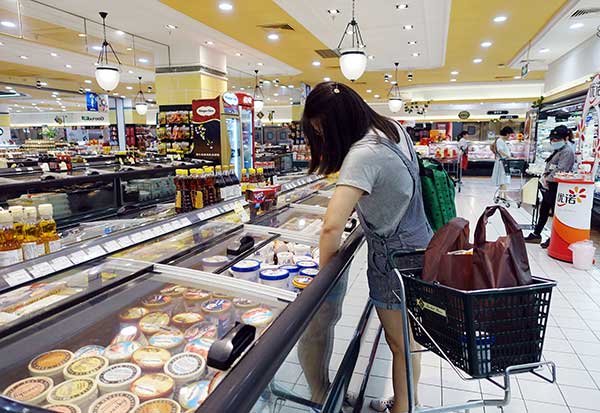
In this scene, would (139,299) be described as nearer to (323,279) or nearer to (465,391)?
(323,279)

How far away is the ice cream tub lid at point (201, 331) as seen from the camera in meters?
1.46

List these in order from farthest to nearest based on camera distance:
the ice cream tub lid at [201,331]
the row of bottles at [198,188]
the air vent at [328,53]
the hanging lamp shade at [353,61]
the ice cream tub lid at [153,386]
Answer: the air vent at [328,53], the hanging lamp shade at [353,61], the row of bottles at [198,188], the ice cream tub lid at [201,331], the ice cream tub lid at [153,386]

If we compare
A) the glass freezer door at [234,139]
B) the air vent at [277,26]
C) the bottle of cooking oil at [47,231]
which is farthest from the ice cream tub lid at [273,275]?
the air vent at [277,26]

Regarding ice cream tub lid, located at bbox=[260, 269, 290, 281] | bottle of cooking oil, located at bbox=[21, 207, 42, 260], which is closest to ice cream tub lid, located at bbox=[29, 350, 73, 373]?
bottle of cooking oil, located at bbox=[21, 207, 42, 260]

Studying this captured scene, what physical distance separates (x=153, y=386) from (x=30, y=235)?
1114mm

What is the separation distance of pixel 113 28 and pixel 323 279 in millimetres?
8772

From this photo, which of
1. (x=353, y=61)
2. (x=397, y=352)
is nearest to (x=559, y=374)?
(x=397, y=352)

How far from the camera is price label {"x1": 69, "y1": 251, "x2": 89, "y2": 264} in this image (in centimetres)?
175

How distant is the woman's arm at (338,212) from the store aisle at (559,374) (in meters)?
1.49

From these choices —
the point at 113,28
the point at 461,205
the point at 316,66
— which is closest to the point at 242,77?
the point at 316,66

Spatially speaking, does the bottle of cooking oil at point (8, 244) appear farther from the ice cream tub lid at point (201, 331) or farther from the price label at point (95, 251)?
the ice cream tub lid at point (201, 331)

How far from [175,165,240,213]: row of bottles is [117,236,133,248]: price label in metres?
0.75

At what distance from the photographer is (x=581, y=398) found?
2709 millimetres

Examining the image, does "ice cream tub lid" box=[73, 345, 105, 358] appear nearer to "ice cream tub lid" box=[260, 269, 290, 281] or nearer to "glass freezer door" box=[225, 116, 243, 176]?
"ice cream tub lid" box=[260, 269, 290, 281]
